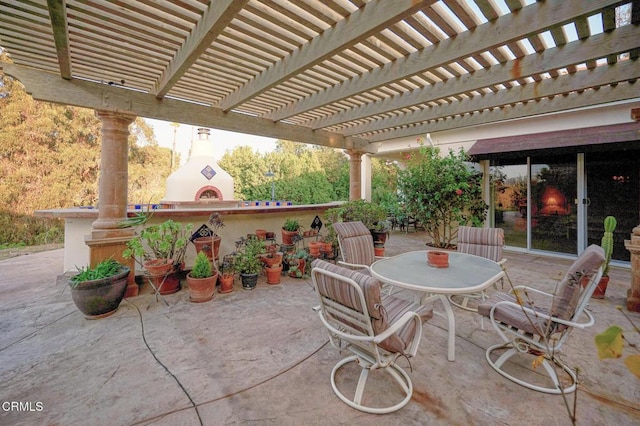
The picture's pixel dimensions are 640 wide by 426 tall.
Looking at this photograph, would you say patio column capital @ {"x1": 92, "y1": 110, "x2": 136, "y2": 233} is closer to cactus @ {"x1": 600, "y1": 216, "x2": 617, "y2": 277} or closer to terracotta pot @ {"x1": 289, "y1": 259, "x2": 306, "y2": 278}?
terracotta pot @ {"x1": 289, "y1": 259, "x2": 306, "y2": 278}

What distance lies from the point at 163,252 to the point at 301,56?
325 cm

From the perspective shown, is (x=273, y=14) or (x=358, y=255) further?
(x=358, y=255)

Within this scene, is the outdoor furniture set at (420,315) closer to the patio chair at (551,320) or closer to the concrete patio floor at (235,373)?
the patio chair at (551,320)

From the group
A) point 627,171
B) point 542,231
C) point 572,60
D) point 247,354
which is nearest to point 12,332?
point 247,354

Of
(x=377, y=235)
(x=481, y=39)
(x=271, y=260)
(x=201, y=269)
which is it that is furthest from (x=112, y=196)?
(x=481, y=39)

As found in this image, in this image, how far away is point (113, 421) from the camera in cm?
177

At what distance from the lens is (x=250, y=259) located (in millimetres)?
4297

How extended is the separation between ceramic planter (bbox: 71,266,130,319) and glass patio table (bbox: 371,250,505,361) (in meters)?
3.09

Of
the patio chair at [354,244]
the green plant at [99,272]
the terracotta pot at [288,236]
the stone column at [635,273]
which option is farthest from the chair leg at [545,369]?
the green plant at [99,272]

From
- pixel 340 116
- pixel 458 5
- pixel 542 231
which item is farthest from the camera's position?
pixel 542 231

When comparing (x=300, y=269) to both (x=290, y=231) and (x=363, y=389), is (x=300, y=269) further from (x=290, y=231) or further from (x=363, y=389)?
(x=363, y=389)

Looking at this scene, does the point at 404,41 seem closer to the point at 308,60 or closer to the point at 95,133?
the point at 308,60

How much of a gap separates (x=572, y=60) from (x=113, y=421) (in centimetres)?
503

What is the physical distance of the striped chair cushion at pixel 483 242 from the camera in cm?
341
